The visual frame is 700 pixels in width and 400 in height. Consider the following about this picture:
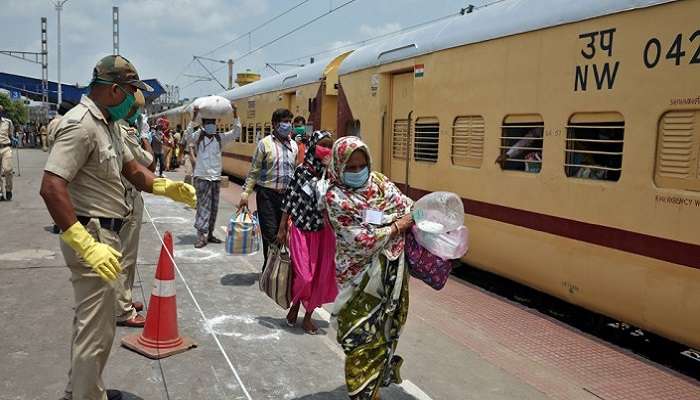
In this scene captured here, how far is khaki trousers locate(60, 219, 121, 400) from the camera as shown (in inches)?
117

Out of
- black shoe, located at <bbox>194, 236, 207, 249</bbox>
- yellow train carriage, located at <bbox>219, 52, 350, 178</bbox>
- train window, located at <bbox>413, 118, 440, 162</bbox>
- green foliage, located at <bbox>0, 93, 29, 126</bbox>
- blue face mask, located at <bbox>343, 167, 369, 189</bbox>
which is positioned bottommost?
black shoe, located at <bbox>194, 236, 207, 249</bbox>

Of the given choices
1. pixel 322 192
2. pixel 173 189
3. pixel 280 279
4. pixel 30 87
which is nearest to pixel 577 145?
pixel 322 192

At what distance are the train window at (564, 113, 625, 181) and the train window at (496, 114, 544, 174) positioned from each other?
368mm

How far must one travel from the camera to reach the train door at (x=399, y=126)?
25.9 feet

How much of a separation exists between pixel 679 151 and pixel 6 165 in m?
12.2

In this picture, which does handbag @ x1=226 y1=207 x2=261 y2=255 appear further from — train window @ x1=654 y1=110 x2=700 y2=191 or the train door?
train window @ x1=654 y1=110 x2=700 y2=191

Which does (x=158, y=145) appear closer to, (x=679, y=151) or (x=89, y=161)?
(x=89, y=161)

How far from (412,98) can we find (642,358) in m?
4.28

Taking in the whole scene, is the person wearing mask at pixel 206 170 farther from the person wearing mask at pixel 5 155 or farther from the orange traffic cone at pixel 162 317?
the person wearing mask at pixel 5 155

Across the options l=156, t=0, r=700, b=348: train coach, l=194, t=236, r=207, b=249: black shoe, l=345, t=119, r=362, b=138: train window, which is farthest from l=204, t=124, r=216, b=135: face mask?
l=156, t=0, r=700, b=348: train coach

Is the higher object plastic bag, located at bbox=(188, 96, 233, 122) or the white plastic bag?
plastic bag, located at bbox=(188, 96, 233, 122)

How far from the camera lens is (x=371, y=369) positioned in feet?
10.6

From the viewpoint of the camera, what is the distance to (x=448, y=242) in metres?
3.21

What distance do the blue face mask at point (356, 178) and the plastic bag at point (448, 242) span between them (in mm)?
389
